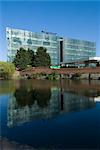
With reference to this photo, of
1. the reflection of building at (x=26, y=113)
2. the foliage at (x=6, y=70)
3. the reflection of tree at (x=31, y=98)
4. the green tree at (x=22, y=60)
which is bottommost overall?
the reflection of tree at (x=31, y=98)

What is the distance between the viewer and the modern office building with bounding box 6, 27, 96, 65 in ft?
222

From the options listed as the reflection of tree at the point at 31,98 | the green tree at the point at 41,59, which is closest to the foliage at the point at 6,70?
the green tree at the point at 41,59

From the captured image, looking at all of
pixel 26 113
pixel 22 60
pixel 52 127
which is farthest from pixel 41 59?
pixel 52 127

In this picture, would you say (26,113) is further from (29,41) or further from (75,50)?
(75,50)

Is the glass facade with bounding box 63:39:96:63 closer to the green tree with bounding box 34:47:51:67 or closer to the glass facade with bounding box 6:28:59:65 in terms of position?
the glass facade with bounding box 6:28:59:65

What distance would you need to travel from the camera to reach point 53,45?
78.0m

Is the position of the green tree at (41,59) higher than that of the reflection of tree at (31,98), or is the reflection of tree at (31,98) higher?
the green tree at (41,59)

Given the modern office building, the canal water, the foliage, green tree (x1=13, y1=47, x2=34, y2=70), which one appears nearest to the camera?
the canal water

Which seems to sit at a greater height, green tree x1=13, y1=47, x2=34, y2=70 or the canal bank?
green tree x1=13, y1=47, x2=34, y2=70

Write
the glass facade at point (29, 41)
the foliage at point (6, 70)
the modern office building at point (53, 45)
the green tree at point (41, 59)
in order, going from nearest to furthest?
the foliage at point (6, 70) < the green tree at point (41, 59) < the glass facade at point (29, 41) < the modern office building at point (53, 45)

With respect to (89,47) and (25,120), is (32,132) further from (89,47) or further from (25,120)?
(89,47)

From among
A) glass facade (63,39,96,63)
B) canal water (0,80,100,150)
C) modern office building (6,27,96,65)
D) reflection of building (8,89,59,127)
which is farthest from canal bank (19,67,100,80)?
canal water (0,80,100,150)

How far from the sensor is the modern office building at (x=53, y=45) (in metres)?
67.7

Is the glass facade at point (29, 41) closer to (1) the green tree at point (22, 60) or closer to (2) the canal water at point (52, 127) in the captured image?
(1) the green tree at point (22, 60)
